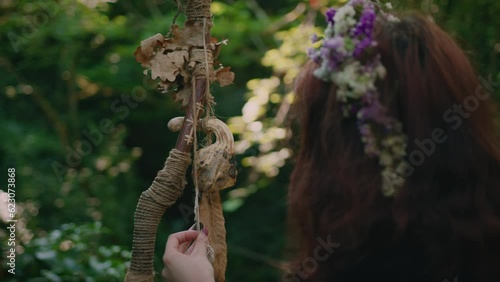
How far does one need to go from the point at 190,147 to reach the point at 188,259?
0.76 ft

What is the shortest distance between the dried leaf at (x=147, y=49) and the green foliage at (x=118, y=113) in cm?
146

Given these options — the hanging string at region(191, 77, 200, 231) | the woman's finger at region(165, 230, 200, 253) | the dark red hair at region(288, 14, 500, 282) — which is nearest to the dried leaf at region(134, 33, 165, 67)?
the hanging string at region(191, 77, 200, 231)

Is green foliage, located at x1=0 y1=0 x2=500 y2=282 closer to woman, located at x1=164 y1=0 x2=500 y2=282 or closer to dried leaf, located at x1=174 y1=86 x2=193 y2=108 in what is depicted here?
dried leaf, located at x1=174 y1=86 x2=193 y2=108

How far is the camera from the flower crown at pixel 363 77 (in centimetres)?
100

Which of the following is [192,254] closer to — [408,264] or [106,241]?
[408,264]

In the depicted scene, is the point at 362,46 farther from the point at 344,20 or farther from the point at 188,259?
the point at 188,259

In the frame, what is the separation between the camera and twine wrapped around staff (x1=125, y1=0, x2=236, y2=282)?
1306 mm

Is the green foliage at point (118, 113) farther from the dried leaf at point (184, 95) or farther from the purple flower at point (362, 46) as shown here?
the purple flower at point (362, 46)

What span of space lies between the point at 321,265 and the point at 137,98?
3727mm

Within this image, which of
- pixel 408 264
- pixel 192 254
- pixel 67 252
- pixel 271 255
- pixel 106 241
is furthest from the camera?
pixel 271 255

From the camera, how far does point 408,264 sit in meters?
0.98

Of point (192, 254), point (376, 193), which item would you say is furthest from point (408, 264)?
point (192, 254)

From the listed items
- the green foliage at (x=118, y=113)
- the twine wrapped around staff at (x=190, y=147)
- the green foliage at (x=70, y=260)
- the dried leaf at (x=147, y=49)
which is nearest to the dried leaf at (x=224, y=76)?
the twine wrapped around staff at (x=190, y=147)

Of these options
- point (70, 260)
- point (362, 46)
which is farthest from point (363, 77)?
point (70, 260)
